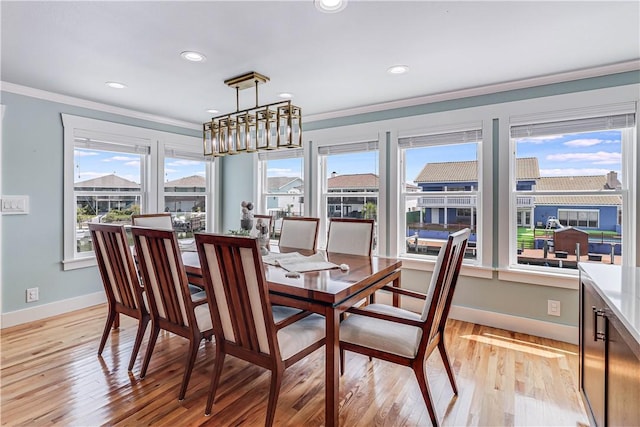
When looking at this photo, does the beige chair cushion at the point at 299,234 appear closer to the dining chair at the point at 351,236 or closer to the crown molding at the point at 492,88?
the dining chair at the point at 351,236

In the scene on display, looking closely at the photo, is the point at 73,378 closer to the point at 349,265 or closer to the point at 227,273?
the point at 227,273

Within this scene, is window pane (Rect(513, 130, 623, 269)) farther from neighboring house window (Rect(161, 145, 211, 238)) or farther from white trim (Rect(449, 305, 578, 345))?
neighboring house window (Rect(161, 145, 211, 238))

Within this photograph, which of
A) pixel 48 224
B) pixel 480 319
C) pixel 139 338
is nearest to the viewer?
pixel 139 338

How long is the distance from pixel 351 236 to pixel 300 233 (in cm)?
62

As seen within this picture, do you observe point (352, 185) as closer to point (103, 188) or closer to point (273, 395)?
point (273, 395)

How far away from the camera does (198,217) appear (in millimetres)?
5090

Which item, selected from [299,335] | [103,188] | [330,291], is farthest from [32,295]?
[330,291]

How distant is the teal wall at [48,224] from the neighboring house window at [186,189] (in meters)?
1.13

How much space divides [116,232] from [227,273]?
1.12m

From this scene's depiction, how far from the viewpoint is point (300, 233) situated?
3.49 metres

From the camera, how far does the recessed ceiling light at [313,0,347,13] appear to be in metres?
1.82

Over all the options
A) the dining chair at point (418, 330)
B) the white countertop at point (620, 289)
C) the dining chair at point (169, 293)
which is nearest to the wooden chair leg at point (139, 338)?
the dining chair at point (169, 293)

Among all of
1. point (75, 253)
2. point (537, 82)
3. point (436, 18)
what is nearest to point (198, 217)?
point (75, 253)

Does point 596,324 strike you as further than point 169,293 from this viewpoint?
No
